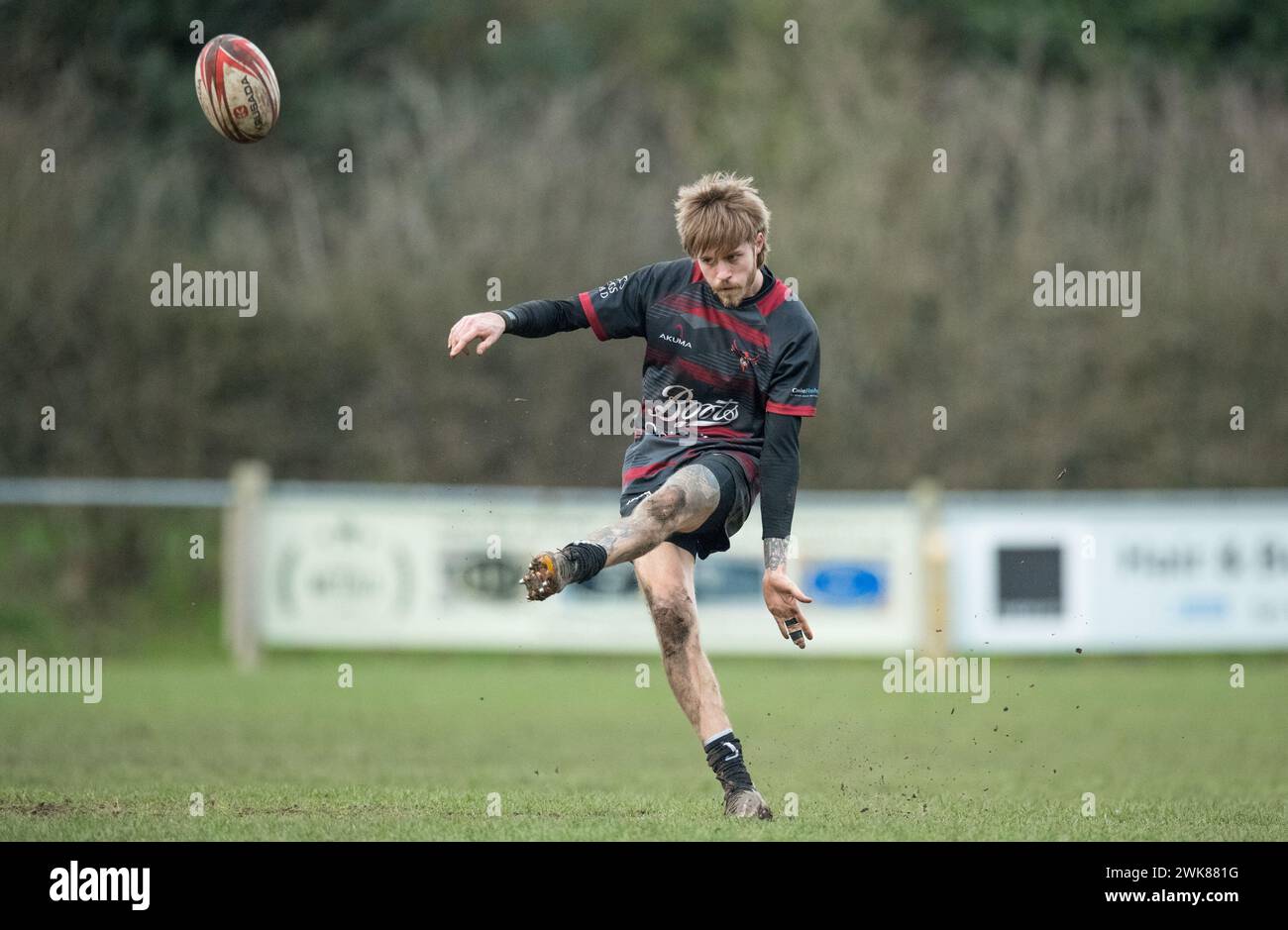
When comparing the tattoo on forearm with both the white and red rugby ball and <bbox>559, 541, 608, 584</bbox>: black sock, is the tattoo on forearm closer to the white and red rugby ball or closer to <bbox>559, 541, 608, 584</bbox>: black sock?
<bbox>559, 541, 608, 584</bbox>: black sock

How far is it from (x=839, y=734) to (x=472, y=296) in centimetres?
1179

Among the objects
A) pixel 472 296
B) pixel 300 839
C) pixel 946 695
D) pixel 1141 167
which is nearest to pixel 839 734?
pixel 946 695

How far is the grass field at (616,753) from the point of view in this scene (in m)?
7.08

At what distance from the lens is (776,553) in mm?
6953

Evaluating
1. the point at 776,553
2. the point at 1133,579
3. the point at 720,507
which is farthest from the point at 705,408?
the point at 1133,579

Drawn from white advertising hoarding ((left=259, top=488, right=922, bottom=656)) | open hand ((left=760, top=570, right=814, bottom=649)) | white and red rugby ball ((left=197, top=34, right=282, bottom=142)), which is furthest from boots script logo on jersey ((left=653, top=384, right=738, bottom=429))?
white advertising hoarding ((left=259, top=488, right=922, bottom=656))

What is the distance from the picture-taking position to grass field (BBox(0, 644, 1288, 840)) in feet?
23.2

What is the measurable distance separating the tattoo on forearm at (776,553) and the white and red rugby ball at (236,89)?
3.41 m

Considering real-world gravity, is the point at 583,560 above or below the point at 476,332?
below

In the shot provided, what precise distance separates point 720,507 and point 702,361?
0.64 meters

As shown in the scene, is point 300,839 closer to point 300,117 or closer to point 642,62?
point 300,117

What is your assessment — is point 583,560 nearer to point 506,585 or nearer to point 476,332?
point 476,332

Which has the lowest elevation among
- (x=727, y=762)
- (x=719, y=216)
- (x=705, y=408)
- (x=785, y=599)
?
(x=727, y=762)

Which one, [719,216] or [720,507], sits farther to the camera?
[720,507]
